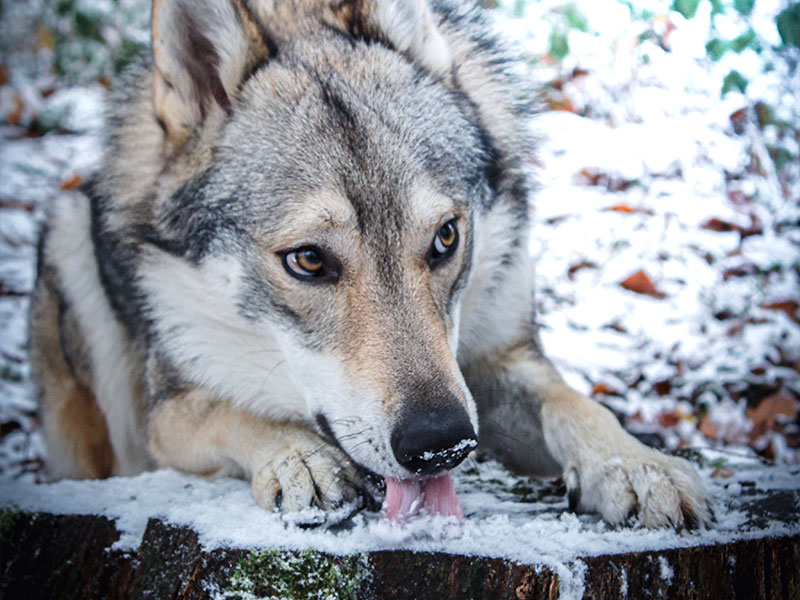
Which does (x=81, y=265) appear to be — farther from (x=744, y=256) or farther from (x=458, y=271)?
(x=744, y=256)

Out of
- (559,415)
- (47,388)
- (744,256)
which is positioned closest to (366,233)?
(559,415)

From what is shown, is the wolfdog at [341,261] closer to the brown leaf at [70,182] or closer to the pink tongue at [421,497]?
the pink tongue at [421,497]

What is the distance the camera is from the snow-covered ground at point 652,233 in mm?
3777

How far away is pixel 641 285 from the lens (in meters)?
4.87

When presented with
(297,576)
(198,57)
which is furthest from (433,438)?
(198,57)

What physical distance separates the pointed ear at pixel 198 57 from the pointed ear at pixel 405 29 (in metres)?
0.41

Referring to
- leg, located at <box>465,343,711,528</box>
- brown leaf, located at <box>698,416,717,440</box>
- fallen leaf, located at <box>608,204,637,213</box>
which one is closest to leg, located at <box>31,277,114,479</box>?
leg, located at <box>465,343,711,528</box>

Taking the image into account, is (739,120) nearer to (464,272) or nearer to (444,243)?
(464,272)

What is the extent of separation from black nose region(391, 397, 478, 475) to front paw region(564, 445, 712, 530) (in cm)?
44

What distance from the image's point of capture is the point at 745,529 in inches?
69.2

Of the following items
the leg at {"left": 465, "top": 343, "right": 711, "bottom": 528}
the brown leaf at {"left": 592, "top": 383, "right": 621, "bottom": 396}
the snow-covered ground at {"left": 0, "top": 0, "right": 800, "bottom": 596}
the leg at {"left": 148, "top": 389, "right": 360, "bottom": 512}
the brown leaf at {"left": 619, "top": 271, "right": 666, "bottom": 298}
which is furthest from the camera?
the brown leaf at {"left": 619, "top": 271, "right": 666, "bottom": 298}

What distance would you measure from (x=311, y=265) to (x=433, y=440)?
660 mm

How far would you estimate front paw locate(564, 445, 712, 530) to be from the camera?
6.02ft

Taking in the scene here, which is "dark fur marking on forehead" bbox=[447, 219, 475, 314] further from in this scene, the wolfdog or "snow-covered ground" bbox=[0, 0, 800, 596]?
"snow-covered ground" bbox=[0, 0, 800, 596]
